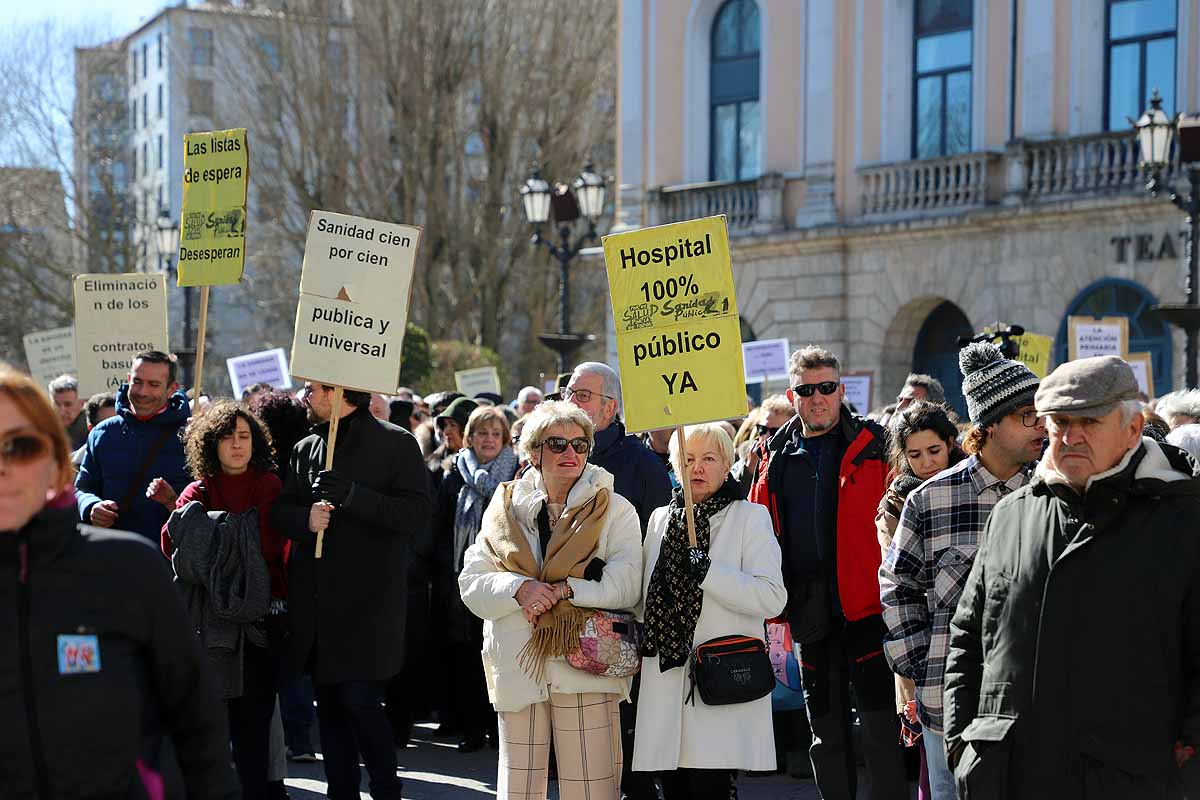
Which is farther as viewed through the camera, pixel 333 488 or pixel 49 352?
pixel 49 352

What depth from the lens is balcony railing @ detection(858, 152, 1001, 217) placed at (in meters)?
24.5

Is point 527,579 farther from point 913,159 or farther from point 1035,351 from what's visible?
point 913,159

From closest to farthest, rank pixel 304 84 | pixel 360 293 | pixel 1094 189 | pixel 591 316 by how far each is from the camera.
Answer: pixel 360 293
pixel 1094 189
pixel 304 84
pixel 591 316

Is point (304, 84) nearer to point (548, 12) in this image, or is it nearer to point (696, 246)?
point (548, 12)

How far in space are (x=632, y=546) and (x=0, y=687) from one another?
11.8 feet

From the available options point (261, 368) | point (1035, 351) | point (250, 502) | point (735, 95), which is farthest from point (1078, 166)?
point (250, 502)

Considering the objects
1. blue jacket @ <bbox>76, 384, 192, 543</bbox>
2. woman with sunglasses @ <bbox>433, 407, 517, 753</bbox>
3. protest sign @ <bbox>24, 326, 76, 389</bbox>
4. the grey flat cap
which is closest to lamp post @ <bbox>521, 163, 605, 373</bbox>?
protest sign @ <bbox>24, 326, 76, 389</bbox>

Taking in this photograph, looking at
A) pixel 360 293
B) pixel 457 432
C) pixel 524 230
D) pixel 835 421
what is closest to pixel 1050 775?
pixel 835 421

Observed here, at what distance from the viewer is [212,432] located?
762 centimetres

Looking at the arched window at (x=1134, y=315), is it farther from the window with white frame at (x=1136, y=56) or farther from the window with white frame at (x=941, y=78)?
the window with white frame at (x=941, y=78)

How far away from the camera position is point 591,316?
39.6 meters

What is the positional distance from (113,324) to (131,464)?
9.51 feet

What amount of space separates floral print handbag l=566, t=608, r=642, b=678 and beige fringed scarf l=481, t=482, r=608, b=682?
3 centimetres

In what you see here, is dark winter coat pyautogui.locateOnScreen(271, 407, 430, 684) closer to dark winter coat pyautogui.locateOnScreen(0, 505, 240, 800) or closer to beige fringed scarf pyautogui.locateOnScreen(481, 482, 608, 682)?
beige fringed scarf pyautogui.locateOnScreen(481, 482, 608, 682)
